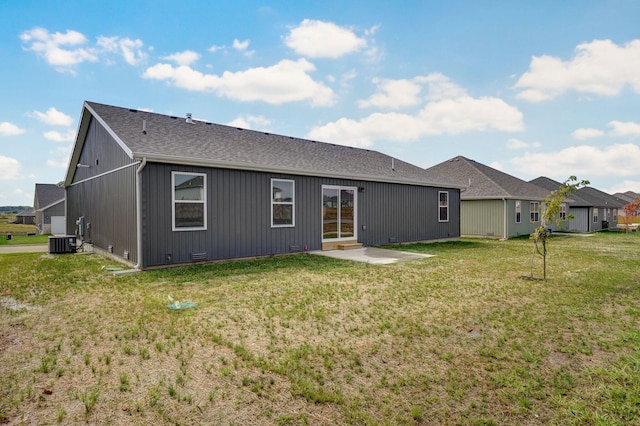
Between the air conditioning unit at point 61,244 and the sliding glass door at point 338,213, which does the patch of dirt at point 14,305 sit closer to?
the air conditioning unit at point 61,244

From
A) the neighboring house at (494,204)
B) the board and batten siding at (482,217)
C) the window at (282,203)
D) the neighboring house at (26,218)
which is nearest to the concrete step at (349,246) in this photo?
the window at (282,203)

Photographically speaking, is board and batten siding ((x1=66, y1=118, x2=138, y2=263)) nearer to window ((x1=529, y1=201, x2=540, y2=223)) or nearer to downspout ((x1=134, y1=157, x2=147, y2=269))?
downspout ((x1=134, y1=157, x2=147, y2=269))

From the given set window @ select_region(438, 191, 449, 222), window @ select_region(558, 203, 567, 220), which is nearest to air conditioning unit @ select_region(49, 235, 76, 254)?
→ window @ select_region(438, 191, 449, 222)

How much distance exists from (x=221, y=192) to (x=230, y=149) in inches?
67.9

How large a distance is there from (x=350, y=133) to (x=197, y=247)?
52.0ft

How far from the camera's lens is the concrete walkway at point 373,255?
946cm

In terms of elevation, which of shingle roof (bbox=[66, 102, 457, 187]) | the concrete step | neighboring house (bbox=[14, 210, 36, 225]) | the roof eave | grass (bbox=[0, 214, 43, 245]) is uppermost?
shingle roof (bbox=[66, 102, 457, 187])

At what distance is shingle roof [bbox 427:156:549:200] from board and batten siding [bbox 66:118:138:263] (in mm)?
13742

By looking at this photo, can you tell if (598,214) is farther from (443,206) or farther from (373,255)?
(373,255)

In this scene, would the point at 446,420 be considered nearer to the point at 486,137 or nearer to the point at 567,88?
the point at 567,88

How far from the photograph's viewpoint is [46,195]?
109 feet

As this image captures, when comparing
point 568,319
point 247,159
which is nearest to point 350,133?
point 247,159

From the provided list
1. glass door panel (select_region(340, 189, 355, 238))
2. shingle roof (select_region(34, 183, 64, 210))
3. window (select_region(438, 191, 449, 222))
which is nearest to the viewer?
glass door panel (select_region(340, 189, 355, 238))

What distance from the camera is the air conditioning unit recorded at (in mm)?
11554
